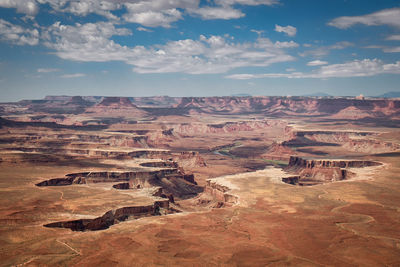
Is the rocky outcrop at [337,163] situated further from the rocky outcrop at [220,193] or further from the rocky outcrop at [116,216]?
the rocky outcrop at [116,216]

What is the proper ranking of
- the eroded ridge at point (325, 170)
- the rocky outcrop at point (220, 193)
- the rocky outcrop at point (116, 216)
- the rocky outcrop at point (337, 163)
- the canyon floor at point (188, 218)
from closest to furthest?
the canyon floor at point (188, 218)
the rocky outcrop at point (116, 216)
the rocky outcrop at point (220, 193)
the eroded ridge at point (325, 170)
the rocky outcrop at point (337, 163)

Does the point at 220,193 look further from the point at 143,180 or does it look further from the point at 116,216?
the point at 116,216

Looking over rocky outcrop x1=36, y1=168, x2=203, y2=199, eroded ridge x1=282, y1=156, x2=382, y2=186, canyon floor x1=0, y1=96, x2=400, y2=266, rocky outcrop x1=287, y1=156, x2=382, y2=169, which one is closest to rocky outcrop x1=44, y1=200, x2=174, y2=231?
canyon floor x1=0, y1=96, x2=400, y2=266

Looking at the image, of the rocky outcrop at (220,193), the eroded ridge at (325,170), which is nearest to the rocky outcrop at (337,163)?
the eroded ridge at (325,170)

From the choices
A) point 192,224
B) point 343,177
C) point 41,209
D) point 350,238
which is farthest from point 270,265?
point 343,177

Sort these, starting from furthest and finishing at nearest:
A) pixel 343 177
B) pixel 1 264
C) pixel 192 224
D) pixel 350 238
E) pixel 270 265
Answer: pixel 343 177
pixel 192 224
pixel 350 238
pixel 270 265
pixel 1 264

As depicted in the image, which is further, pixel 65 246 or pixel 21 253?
pixel 65 246

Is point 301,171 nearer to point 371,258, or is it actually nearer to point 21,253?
point 371,258
